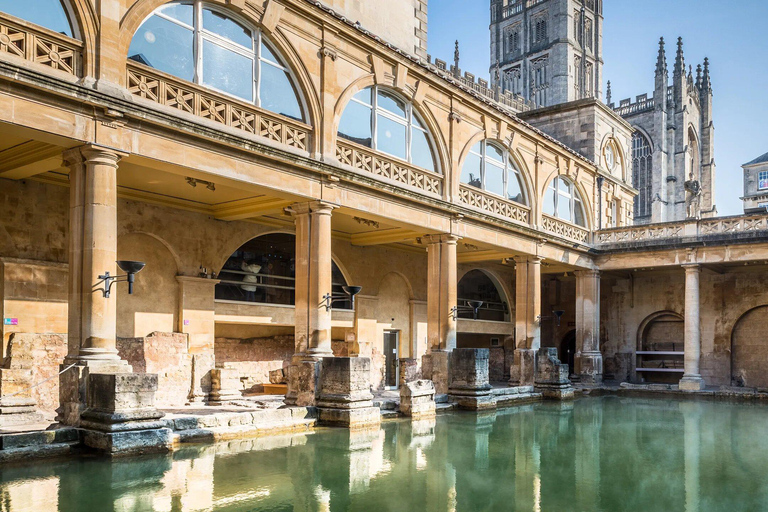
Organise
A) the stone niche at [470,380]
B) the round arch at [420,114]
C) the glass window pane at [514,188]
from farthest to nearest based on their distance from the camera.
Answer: the glass window pane at [514,188] < the stone niche at [470,380] < the round arch at [420,114]

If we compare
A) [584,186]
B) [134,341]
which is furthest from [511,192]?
[134,341]

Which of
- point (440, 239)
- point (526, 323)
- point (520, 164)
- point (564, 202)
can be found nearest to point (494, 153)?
point (520, 164)

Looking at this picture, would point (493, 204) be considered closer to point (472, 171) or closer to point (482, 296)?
point (472, 171)

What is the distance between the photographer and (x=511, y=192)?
2322 cm

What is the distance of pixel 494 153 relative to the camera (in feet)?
73.7

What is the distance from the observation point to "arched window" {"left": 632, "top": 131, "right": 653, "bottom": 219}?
61.6 meters

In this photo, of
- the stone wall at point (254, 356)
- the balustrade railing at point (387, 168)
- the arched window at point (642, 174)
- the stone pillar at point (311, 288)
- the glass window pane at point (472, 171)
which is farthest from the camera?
the arched window at point (642, 174)

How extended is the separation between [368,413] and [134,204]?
23.2 feet

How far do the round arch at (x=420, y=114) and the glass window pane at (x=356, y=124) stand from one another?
0.71ft

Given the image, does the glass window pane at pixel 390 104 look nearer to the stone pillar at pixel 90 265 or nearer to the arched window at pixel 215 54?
the arched window at pixel 215 54

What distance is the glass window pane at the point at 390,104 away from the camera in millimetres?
17911

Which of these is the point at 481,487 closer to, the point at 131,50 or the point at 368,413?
the point at 368,413

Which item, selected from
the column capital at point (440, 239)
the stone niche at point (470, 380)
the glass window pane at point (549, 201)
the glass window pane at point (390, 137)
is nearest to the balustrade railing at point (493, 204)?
the column capital at point (440, 239)

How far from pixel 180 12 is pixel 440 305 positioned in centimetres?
1011
